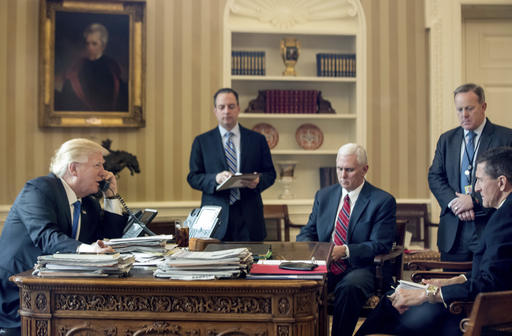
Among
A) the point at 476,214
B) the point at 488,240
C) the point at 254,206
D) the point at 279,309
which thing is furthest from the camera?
the point at 254,206

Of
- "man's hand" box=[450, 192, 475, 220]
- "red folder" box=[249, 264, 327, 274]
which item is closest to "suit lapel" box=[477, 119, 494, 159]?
"man's hand" box=[450, 192, 475, 220]

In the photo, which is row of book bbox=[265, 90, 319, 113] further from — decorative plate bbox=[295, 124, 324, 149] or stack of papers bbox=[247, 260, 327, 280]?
stack of papers bbox=[247, 260, 327, 280]

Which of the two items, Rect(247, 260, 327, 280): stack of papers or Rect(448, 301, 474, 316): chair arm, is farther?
Rect(448, 301, 474, 316): chair arm

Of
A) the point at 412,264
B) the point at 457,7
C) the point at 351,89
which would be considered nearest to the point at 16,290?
the point at 412,264

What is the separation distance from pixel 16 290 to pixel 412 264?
1972mm

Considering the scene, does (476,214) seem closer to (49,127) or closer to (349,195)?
(349,195)

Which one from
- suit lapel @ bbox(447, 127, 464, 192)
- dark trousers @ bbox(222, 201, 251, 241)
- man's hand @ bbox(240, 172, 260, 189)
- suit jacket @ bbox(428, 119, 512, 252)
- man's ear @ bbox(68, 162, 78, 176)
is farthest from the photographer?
dark trousers @ bbox(222, 201, 251, 241)

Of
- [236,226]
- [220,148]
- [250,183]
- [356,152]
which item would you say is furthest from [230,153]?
[356,152]

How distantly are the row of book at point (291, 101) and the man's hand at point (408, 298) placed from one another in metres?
3.39

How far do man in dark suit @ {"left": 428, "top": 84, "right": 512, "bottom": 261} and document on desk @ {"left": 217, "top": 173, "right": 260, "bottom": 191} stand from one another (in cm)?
118

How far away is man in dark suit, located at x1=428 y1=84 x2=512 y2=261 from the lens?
343 centimetres

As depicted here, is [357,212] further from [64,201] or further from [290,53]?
[290,53]

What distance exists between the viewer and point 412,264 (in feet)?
10.4

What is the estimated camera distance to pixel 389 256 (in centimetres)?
317
